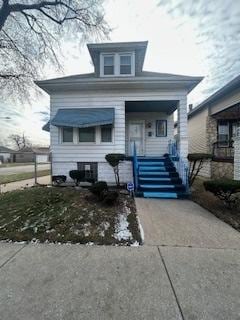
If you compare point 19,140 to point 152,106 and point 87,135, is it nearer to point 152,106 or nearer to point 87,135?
point 87,135

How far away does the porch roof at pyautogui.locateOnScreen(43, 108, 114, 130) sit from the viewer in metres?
9.02

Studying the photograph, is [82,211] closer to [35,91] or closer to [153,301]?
[153,301]

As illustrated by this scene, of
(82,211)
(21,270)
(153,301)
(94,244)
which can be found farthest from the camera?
(82,211)

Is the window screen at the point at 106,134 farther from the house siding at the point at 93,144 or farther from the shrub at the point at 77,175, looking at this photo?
the shrub at the point at 77,175

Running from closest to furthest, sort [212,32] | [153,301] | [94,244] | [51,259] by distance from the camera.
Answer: [153,301], [51,259], [94,244], [212,32]

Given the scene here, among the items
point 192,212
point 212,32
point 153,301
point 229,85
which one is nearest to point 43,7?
point 212,32

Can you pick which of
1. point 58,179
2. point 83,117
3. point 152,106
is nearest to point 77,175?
point 58,179

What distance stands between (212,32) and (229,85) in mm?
2716

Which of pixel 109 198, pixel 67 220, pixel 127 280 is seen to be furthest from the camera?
pixel 109 198

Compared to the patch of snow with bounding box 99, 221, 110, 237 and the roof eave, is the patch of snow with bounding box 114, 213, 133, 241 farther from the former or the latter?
the roof eave

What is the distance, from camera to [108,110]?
31.2ft

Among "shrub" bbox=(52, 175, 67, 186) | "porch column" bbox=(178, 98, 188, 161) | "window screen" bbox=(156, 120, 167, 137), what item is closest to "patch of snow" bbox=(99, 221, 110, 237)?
"shrub" bbox=(52, 175, 67, 186)

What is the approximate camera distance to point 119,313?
87.3 inches

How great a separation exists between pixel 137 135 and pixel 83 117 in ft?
12.0
